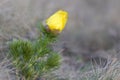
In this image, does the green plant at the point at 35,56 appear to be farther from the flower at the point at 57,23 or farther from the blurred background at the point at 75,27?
the blurred background at the point at 75,27

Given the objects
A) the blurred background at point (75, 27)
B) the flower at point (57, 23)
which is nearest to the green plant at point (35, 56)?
the flower at point (57, 23)

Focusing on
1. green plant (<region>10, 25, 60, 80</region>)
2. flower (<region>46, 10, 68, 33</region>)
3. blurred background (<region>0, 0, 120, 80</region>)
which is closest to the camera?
flower (<region>46, 10, 68, 33</region>)

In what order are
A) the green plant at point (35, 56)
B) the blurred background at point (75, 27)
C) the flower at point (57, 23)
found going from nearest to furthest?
the flower at point (57, 23), the green plant at point (35, 56), the blurred background at point (75, 27)

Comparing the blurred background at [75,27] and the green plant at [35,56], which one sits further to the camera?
the blurred background at [75,27]

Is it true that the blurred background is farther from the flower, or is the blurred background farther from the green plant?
the flower

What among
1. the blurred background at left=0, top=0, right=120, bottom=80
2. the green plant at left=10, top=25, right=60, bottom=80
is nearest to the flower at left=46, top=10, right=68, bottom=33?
the green plant at left=10, top=25, right=60, bottom=80

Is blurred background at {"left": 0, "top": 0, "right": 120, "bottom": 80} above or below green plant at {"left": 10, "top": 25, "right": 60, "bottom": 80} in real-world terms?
above

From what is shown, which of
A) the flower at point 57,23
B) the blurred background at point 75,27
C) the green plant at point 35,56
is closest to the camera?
the flower at point 57,23

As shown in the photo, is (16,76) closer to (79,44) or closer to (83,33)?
(79,44)

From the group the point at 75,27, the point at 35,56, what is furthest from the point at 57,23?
the point at 75,27

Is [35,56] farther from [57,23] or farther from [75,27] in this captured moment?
[75,27]
